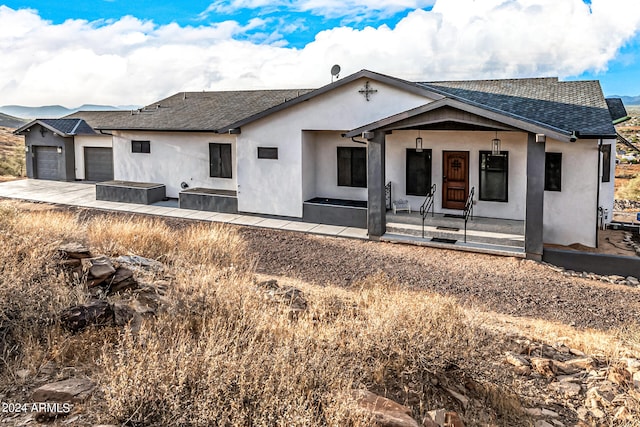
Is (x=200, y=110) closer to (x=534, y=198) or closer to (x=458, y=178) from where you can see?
(x=458, y=178)

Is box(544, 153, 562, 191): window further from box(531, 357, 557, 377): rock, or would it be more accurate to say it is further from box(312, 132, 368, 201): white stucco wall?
box(531, 357, 557, 377): rock

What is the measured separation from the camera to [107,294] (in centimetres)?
726

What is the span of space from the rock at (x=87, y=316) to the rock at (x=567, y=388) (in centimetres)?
544

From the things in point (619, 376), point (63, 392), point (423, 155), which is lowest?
point (619, 376)

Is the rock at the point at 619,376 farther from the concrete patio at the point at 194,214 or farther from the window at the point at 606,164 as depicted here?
the window at the point at 606,164

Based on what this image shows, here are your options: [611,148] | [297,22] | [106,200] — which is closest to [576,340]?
[611,148]

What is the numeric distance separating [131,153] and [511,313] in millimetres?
19166

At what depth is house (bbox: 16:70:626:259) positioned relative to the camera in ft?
45.2

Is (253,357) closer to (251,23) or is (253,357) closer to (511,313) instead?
(511,313)

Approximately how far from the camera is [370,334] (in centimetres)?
587

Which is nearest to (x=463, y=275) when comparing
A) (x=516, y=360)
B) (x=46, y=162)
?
(x=516, y=360)

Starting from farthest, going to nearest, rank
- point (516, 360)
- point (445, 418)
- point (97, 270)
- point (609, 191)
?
point (609, 191) < point (97, 270) < point (516, 360) < point (445, 418)

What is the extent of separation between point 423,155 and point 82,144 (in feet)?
65.3

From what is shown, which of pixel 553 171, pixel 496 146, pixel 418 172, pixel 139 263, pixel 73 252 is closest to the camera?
pixel 73 252
